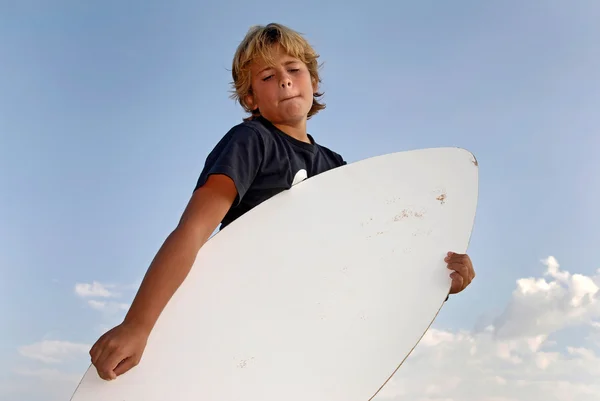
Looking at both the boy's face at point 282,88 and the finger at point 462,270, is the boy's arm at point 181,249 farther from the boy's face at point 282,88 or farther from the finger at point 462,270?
the finger at point 462,270

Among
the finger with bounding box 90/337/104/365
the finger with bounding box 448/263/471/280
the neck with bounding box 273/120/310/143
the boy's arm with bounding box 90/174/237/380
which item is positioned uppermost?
the neck with bounding box 273/120/310/143

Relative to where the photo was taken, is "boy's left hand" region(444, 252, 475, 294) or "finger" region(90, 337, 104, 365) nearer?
"finger" region(90, 337, 104, 365)

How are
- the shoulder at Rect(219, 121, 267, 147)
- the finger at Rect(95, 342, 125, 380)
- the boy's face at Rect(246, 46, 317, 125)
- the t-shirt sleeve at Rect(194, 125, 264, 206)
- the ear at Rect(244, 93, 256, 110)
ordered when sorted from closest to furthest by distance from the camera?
1. the finger at Rect(95, 342, 125, 380)
2. the t-shirt sleeve at Rect(194, 125, 264, 206)
3. the shoulder at Rect(219, 121, 267, 147)
4. the boy's face at Rect(246, 46, 317, 125)
5. the ear at Rect(244, 93, 256, 110)

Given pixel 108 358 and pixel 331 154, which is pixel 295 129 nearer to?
→ pixel 331 154

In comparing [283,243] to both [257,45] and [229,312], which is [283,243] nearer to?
[229,312]

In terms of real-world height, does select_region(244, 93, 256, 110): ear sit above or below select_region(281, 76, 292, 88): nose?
above

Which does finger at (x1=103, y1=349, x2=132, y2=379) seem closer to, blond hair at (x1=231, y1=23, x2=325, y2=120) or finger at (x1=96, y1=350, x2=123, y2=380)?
finger at (x1=96, y1=350, x2=123, y2=380)

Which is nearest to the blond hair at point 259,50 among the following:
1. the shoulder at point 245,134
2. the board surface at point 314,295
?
the shoulder at point 245,134

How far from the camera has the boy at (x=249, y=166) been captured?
1.57m

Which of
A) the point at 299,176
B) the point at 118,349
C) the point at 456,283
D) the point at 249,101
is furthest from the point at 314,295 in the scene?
the point at 249,101

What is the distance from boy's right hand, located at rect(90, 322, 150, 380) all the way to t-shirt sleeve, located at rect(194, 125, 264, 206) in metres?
0.49

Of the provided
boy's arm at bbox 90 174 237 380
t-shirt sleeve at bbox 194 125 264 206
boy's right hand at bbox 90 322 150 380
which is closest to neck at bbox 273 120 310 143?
t-shirt sleeve at bbox 194 125 264 206

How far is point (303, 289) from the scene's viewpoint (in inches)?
75.7

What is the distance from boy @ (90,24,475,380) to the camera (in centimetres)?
157
